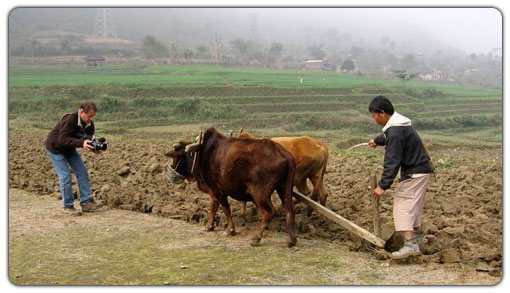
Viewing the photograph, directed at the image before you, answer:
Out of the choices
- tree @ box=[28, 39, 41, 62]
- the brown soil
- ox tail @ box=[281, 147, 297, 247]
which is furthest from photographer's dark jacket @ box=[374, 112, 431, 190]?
tree @ box=[28, 39, 41, 62]

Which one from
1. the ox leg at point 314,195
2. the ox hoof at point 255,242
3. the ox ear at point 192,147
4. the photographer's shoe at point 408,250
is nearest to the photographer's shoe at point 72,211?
the ox ear at point 192,147

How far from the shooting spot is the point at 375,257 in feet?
19.3

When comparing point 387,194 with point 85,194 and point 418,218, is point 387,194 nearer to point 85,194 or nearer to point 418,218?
point 418,218

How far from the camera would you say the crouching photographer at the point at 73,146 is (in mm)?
7449

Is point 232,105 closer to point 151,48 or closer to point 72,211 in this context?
point 72,211

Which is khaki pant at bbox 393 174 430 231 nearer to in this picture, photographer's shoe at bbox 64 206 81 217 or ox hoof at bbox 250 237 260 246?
ox hoof at bbox 250 237 260 246

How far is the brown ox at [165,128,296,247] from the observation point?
6344 mm

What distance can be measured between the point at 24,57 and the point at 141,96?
3165 cm

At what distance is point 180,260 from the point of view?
5793 millimetres

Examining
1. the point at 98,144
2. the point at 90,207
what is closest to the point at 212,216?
the point at 98,144

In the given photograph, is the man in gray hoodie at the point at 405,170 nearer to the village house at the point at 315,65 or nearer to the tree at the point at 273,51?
the tree at the point at 273,51

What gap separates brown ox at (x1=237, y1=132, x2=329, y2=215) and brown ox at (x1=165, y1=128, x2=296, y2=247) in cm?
100

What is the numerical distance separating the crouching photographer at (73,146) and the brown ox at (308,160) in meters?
2.36

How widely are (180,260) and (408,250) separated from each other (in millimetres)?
2703
